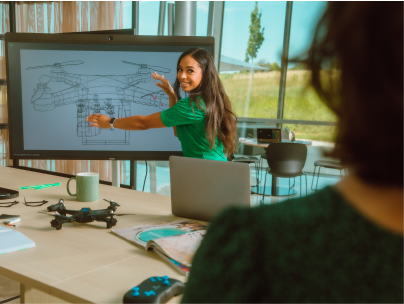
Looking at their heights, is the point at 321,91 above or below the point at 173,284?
above

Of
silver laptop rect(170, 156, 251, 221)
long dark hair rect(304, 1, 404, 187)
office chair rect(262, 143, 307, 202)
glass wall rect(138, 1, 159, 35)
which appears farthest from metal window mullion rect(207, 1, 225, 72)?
long dark hair rect(304, 1, 404, 187)

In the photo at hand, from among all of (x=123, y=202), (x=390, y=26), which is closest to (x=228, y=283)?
(x=390, y=26)

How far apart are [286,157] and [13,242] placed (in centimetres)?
360

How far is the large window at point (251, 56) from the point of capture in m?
5.57

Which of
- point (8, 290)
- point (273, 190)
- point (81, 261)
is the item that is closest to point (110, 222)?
point (81, 261)

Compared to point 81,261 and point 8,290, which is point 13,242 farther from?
point 8,290

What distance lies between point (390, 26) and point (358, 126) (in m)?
0.07

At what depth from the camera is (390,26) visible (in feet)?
0.84

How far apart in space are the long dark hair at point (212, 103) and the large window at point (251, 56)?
160 inches

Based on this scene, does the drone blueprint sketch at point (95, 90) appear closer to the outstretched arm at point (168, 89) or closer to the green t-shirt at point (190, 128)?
the outstretched arm at point (168, 89)

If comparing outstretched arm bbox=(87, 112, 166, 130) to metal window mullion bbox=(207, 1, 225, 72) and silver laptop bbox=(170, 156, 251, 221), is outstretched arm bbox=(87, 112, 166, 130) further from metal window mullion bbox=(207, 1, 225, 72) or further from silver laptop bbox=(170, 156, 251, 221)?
metal window mullion bbox=(207, 1, 225, 72)

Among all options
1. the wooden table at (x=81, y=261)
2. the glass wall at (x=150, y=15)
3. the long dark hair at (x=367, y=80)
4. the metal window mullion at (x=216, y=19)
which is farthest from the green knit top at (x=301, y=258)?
the glass wall at (x=150, y=15)

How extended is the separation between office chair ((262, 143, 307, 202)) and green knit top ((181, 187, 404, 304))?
13.1ft

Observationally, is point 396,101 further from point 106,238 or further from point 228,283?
point 106,238
